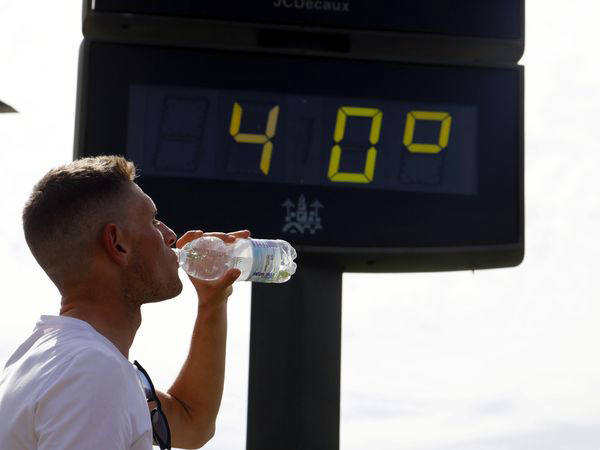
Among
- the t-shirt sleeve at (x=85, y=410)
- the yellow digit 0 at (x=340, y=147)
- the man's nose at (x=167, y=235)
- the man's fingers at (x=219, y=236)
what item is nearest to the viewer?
the t-shirt sleeve at (x=85, y=410)

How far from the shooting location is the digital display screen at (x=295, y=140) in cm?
412

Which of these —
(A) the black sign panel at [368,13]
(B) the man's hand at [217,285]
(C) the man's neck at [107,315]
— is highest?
(A) the black sign panel at [368,13]

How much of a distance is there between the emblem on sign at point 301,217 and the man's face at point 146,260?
2170mm

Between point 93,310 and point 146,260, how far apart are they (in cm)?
12

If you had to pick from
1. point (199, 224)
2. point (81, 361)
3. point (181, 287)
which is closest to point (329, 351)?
point (199, 224)

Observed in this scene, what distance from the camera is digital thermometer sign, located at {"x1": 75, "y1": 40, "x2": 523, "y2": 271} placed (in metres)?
4.10

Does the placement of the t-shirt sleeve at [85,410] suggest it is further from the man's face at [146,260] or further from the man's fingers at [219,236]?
the man's fingers at [219,236]

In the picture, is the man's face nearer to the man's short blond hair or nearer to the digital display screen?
the man's short blond hair

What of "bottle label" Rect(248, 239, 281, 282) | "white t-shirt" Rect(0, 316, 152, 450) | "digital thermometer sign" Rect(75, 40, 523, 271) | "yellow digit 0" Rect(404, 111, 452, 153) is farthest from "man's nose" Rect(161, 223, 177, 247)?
"yellow digit 0" Rect(404, 111, 452, 153)

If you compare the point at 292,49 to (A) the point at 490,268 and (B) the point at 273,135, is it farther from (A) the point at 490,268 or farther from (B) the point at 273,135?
(A) the point at 490,268

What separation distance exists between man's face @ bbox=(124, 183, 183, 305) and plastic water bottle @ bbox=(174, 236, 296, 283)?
0.57 meters

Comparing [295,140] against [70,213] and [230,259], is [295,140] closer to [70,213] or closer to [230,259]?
[230,259]

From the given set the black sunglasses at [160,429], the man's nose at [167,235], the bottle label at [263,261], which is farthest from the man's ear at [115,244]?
the bottle label at [263,261]

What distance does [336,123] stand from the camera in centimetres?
421
